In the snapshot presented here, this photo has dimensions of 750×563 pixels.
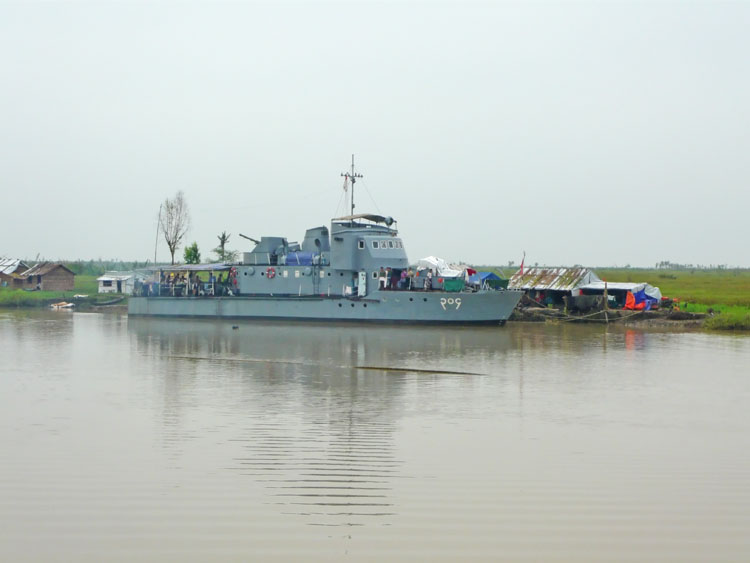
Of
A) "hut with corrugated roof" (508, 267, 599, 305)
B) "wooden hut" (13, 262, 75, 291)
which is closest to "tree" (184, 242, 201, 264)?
"wooden hut" (13, 262, 75, 291)

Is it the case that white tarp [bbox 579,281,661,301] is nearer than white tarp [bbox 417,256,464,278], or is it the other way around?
white tarp [bbox 579,281,661,301]

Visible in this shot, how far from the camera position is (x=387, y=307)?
38.3 metres

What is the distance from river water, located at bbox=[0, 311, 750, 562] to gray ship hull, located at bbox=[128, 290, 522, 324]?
12650 millimetres

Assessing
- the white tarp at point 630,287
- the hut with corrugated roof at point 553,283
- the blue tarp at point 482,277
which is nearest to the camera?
the white tarp at point 630,287

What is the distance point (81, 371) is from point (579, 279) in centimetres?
2779

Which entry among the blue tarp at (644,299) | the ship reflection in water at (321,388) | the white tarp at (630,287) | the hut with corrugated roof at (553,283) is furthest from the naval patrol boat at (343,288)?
the blue tarp at (644,299)

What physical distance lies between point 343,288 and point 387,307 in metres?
2.82

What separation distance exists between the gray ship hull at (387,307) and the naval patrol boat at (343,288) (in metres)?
0.05

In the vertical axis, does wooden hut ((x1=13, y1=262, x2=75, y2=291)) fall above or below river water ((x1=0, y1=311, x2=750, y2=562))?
above

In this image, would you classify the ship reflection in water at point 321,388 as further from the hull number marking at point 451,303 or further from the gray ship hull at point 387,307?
the hull number marking at point 451,303

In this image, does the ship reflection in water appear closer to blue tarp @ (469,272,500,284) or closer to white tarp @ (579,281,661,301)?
white tarp @ (579,281,661,301)

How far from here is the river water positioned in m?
8.26

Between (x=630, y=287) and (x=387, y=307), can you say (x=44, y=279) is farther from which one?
(x=630, y=287)

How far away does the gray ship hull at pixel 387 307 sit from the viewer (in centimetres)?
3741
